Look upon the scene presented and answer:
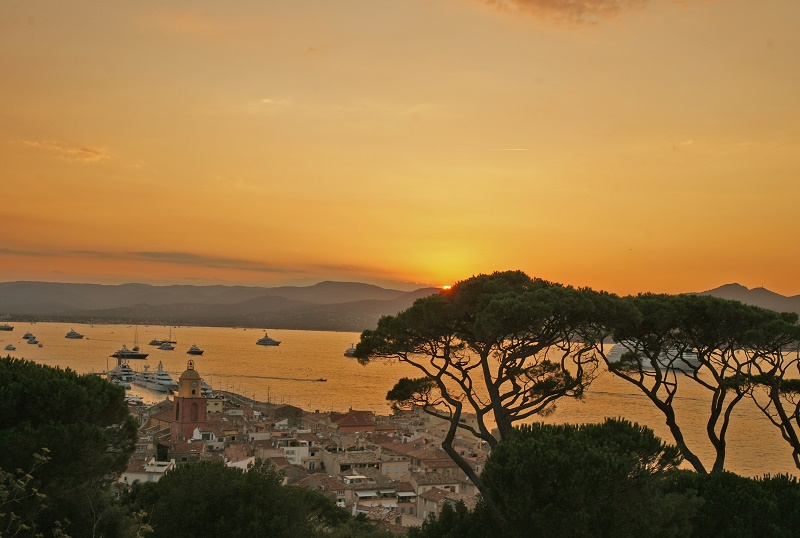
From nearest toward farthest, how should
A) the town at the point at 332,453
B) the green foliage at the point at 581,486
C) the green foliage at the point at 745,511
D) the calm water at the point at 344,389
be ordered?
1. the green foliage at the point at 581,486
2. the green foliage at the point at 745,511
3. the town at the point at 332,453
4. the calm water at the point at 344,389

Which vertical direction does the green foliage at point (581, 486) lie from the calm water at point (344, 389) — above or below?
above

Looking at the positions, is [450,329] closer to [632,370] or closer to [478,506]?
[478,506]

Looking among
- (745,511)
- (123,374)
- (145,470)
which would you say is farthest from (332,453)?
(123,374)

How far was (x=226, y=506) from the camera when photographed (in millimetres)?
10031

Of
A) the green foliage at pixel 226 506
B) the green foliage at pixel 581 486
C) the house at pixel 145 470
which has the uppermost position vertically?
the green foliage at pixel 581 486

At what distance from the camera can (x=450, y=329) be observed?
1203 centimetres

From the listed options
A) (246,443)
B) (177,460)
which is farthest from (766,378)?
(246,443)

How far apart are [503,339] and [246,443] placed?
2799 cm

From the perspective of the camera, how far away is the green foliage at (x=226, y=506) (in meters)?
9.82

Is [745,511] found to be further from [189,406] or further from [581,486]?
[189,406]

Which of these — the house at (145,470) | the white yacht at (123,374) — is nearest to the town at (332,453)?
the house at (145,470)

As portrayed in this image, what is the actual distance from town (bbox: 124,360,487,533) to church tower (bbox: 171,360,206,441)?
0.18ft

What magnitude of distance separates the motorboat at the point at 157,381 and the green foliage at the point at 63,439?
7195 centimetres

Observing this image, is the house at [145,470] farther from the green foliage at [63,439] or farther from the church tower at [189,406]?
the green foliage at [63,439]
